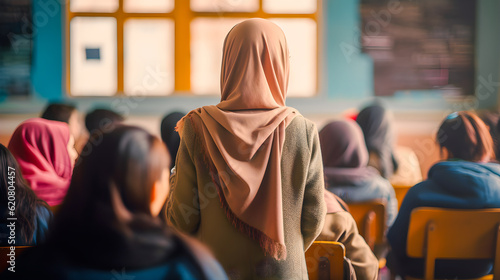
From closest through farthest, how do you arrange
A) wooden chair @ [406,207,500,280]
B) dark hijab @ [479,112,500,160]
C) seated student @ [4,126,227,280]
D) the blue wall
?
seated student @ [4,126,227,280] < wooden chair @ [406,207,500,280] < dark hijab @ [479,112,500,160] < the blue wall

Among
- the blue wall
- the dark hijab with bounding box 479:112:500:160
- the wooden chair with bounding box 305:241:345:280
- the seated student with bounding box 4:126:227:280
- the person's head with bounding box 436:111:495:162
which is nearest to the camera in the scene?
the seated student with bounding box 4:126:227:280

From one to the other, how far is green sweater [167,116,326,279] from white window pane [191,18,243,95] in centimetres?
322

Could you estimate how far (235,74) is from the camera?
133 centimetres

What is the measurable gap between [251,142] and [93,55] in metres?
3.59

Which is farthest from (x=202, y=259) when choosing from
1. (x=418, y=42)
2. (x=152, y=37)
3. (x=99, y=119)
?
(x=418, y=42)

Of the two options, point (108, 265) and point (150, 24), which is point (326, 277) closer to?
point (108, 265)

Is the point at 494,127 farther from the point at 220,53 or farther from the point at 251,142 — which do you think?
the point at 220,53

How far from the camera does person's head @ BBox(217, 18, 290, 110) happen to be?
1278 mm

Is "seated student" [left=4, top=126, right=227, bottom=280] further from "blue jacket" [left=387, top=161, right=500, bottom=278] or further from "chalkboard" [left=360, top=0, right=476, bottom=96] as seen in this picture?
"chalkboard" [left=360, top=0, right=476, bottom=96]

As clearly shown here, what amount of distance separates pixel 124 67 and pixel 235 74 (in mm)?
3297

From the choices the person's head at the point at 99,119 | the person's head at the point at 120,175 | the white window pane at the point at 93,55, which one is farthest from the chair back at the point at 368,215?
the white window pane at the point at 93,55

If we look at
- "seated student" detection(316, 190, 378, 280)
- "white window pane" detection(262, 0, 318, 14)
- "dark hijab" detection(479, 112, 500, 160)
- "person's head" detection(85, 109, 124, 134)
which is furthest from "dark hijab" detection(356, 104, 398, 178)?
"white window pane" detection(262, 0, 318, 14)

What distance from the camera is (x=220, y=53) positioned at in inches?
173

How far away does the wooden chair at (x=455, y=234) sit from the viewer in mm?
1776
